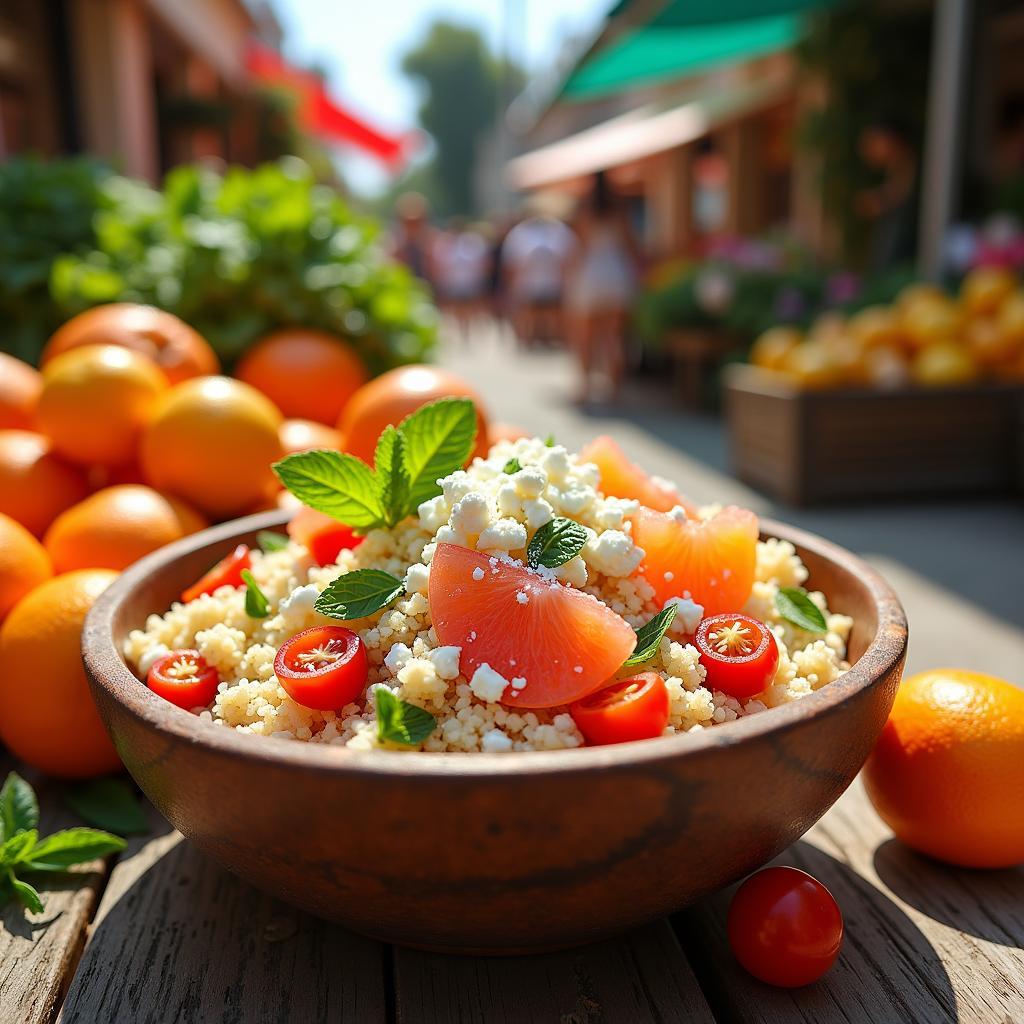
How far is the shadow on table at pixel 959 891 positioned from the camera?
100cm

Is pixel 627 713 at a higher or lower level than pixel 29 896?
higher

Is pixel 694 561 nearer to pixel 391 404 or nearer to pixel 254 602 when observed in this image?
pixel 254 602

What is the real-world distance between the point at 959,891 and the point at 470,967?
0.55 m

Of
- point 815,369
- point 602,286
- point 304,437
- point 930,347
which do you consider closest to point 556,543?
Result: point 304,437

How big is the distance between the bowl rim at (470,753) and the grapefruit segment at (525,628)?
2.4 inches

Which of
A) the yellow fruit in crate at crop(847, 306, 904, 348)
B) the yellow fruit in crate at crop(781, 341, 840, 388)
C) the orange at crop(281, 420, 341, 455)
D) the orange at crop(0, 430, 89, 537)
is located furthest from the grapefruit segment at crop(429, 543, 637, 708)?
the yellow fruit in crate at crop(847, 306, 904, 348)

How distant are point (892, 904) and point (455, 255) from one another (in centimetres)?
1187

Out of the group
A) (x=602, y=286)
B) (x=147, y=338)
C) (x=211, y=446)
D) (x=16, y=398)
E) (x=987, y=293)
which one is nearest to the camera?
(x=211, y=446)

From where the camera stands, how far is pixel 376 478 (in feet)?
3.50

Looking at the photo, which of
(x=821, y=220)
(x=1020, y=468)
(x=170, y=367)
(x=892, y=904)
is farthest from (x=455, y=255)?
(x=892, y=904)

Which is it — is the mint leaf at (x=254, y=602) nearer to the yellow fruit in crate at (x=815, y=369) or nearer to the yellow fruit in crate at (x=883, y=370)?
the yellow fruit in crate at (x=815, y=369)

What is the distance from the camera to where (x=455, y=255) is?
12273mm

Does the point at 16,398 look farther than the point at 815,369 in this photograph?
No

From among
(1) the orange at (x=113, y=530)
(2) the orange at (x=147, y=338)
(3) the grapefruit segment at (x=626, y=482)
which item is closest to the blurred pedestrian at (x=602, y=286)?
(2) the orange at (x=147, y=338)
